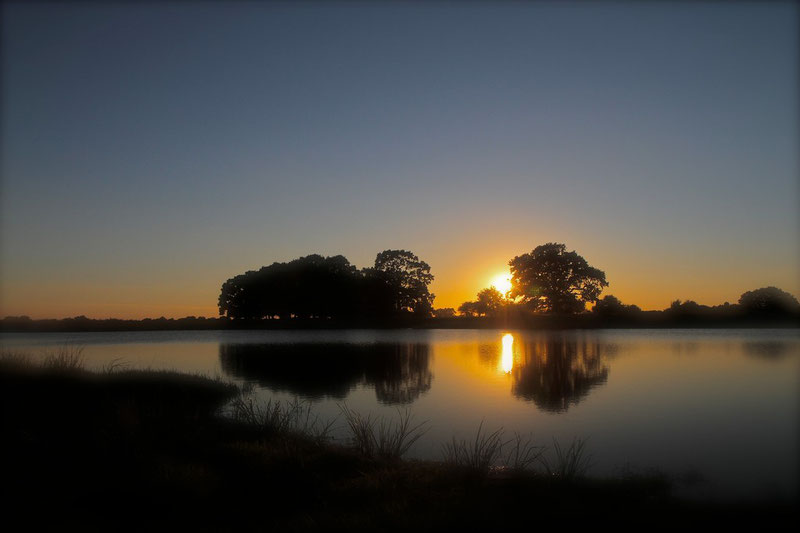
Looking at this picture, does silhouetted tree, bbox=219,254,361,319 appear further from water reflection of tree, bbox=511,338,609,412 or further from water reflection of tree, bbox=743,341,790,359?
water reflection of tree, bbox=743,341,790,359

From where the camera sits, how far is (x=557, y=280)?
303 feet

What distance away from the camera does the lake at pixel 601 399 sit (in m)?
12.6

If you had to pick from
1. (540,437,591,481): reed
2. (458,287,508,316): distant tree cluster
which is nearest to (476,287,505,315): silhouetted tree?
(458,287,508,316): distant tree cluster

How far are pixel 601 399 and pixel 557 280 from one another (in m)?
73.7

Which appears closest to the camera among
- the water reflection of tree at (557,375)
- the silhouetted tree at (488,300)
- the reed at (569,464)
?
the reed at (569,464)

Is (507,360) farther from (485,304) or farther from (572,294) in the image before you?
(485,304)

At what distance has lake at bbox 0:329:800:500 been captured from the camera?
12.6 m

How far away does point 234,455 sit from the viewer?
10.4 metres

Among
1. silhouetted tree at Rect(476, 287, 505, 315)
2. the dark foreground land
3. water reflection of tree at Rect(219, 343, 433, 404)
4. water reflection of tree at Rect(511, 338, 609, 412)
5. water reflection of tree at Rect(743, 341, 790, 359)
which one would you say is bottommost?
water reflection of tree at Rect(219, 343, 433, 404)

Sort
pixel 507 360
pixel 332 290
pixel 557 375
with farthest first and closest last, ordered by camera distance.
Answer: pixel 332 290, pixel 507 360, pixel 557 375

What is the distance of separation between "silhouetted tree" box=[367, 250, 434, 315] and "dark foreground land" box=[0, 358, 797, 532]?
85.1 metres

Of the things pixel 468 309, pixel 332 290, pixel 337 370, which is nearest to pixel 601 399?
pixel 337 370

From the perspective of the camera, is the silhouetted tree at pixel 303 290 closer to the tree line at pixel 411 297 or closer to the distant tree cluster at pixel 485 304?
the tree line at pixel 411 297

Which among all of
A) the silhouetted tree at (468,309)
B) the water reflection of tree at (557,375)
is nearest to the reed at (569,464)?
the water reflection of tree at (557,375)
